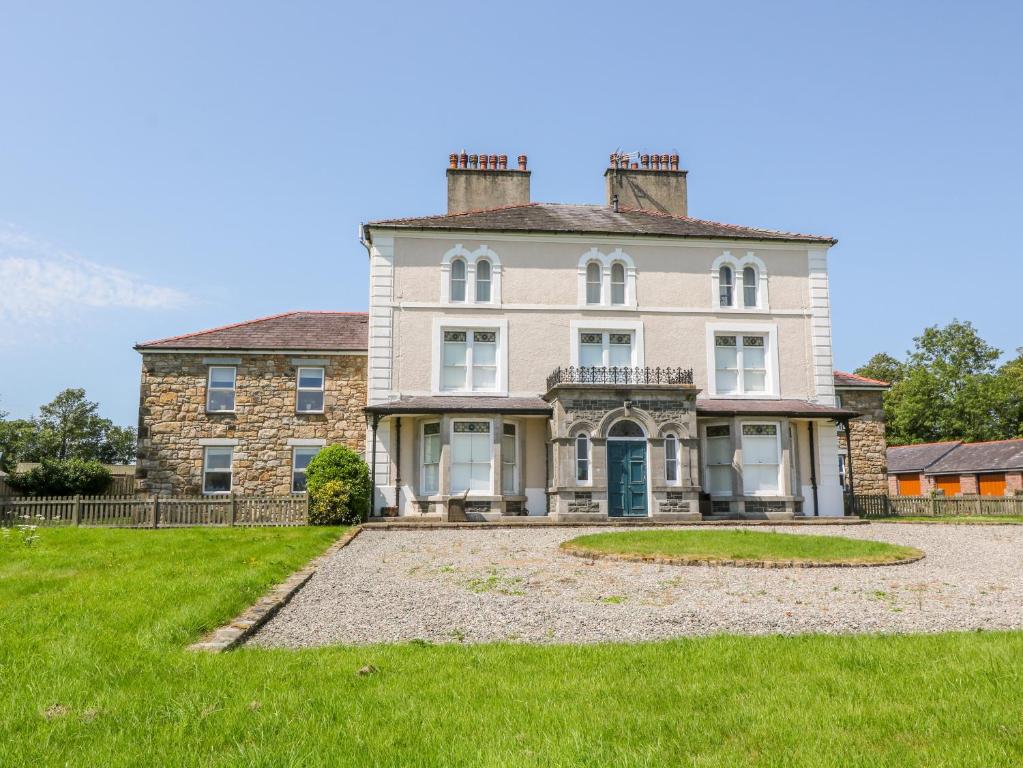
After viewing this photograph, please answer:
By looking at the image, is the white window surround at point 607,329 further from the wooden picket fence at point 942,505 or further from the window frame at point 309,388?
the wooden picket fence at point 942,505

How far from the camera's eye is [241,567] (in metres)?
11.3

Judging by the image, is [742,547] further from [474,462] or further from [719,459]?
[719,459]

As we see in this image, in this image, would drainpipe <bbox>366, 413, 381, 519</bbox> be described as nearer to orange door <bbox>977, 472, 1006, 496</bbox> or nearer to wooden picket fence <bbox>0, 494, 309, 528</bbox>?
wooden picket fence <bbox>0, 494, 309, 528</bbox>

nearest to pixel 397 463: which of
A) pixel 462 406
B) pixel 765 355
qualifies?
pixel 462 406

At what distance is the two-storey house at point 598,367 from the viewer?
22.7m

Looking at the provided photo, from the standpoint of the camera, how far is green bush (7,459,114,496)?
25.9 m

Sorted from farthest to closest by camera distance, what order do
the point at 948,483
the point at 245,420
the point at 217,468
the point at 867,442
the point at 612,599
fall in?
the point at 948,483, the point at 867,442, the point at 245,420, the point at 217,468, the point at 612,599

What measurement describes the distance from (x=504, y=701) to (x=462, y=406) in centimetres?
1875

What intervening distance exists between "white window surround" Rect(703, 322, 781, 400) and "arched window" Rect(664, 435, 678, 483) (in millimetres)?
3450

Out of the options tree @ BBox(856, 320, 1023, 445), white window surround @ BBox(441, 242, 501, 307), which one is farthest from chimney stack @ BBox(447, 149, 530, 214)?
tree @ BBox(856, 320, 1023, 445)

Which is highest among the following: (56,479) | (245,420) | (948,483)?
(245,420)

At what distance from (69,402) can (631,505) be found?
5571cm

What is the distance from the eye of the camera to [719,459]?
24.5 meters

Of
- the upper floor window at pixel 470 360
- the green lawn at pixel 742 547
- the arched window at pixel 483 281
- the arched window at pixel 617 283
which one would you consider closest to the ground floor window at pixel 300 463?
the upper floor window at pixel 470 360
